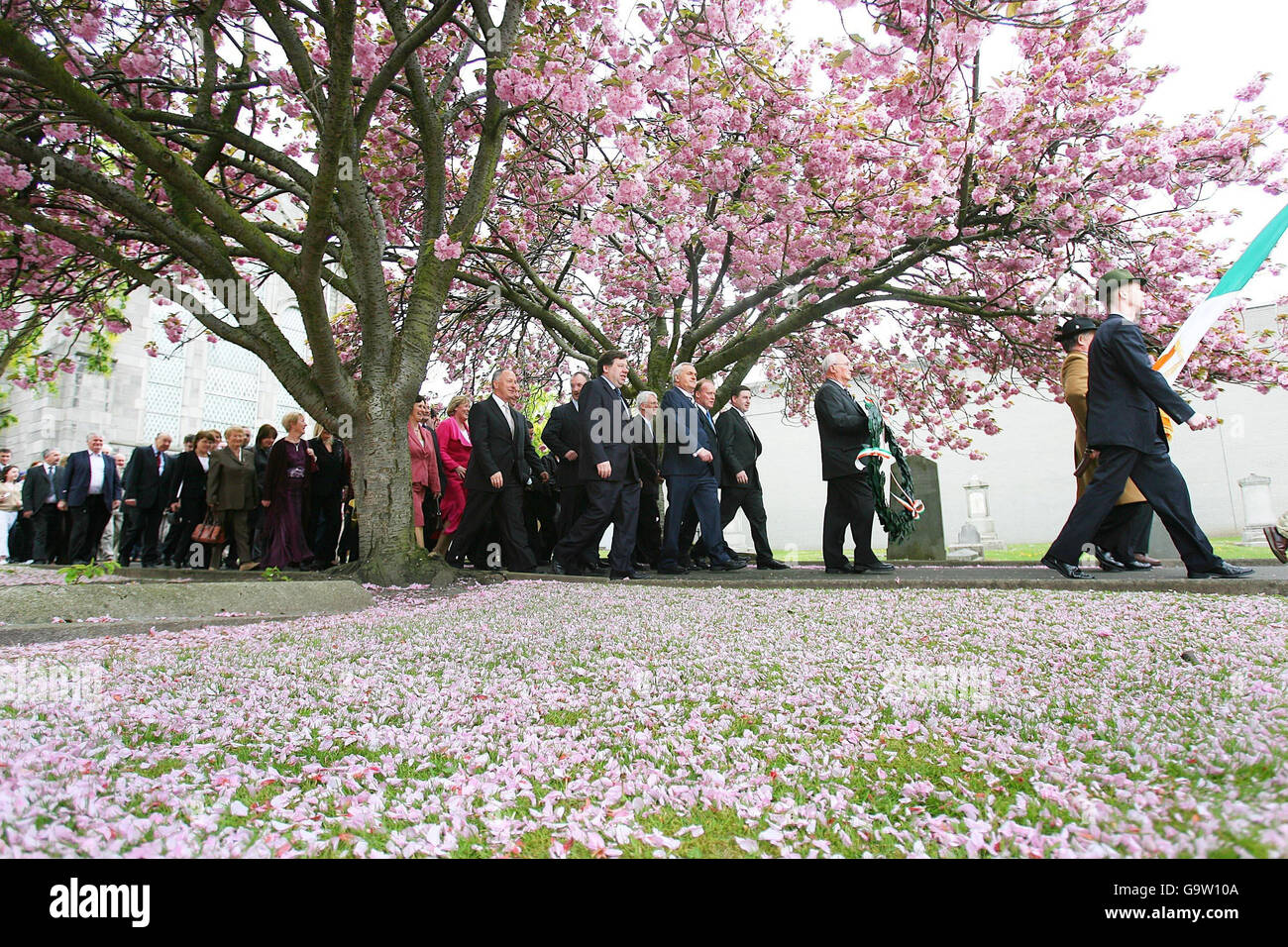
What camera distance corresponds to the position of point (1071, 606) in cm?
441

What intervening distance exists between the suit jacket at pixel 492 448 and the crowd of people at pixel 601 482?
2 cm

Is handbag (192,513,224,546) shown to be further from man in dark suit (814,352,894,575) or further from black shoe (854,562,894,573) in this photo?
black shoe (854,562,894,573)

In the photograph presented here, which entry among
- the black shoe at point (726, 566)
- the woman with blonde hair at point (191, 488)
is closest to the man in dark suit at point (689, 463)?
the black shoe at point (726, 566)

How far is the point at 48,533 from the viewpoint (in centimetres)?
1288

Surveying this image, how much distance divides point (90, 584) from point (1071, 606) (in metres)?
6.54

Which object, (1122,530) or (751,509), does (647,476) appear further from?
(1122,530)

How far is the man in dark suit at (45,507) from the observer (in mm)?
12719

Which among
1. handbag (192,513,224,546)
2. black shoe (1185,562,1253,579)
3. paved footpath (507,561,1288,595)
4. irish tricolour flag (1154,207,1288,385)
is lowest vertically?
paved footpath (507,561,1288,595)

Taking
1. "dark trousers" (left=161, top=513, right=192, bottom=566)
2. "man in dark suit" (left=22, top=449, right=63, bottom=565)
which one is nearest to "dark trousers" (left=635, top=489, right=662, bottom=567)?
"dark trousers" (left=161, top=513, right=192, bottom=566)

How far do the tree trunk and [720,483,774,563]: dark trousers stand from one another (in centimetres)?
359

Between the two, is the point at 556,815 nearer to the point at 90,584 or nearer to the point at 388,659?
the point at 388,659

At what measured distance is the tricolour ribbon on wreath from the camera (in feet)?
24.2

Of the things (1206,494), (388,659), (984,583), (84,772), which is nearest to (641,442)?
(984,583)

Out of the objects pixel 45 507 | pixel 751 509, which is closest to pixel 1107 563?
pixel 751 509
